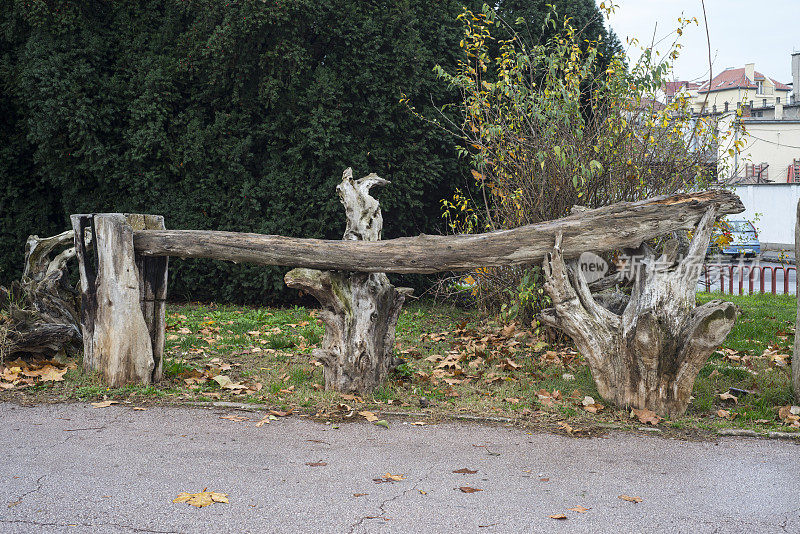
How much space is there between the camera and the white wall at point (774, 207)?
32.8 m

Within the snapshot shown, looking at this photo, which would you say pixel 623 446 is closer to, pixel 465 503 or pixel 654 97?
pixel 465 503

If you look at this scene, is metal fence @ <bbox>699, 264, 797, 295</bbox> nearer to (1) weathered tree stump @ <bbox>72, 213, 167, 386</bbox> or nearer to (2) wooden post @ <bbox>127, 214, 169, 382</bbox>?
(2) wooden post @ <bbox>127, 214, 169, 382</bbox>

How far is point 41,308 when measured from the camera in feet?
21.6

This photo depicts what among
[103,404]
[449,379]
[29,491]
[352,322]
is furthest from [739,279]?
[29,491]

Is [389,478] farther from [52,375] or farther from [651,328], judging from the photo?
[52,375]

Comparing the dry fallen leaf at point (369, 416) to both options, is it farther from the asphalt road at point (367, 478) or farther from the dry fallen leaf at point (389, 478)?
the dry fallen leaf at point (389, 478)

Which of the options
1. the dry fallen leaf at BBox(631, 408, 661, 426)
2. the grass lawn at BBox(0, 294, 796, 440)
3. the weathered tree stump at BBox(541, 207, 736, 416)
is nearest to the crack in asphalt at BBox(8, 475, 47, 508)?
the grass lawn at BBox(0, 294, 796, 440)

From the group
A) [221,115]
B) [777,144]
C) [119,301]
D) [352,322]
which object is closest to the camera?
[352,322]

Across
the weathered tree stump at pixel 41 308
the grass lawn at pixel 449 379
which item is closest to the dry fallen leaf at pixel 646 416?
the grass lawn at pixel 449 379

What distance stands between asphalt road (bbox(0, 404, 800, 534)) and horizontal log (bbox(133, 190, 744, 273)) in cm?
124

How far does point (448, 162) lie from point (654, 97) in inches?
143

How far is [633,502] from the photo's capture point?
359 centimetres

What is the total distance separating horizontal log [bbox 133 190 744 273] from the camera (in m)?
5.23

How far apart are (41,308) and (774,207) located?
34611mm
